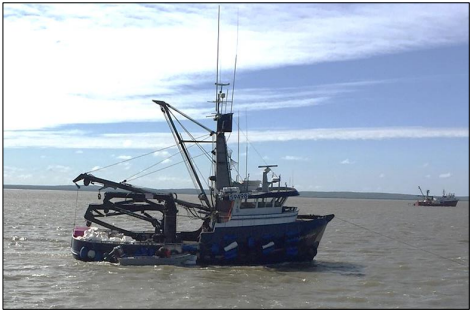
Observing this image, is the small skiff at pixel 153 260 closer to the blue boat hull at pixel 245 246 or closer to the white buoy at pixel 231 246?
the blue boat hull at pixel 245 246

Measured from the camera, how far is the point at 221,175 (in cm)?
3759

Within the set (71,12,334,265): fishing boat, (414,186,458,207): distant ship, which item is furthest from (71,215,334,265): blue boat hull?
(414,186,458,207): distant ship

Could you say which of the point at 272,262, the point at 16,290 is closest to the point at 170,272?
the point at 272,262

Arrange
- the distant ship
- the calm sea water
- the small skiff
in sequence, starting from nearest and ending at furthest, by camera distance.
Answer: the calm sea water, the small skiff, the distant ship

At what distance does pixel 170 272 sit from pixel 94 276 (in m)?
4.01

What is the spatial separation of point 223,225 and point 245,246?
5.73 ft

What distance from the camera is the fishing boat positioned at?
114ft

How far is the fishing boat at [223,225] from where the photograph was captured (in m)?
34.7

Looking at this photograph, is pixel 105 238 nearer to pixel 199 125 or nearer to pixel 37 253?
pixel 37 253

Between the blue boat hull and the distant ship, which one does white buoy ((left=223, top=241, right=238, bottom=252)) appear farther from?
the distant ship

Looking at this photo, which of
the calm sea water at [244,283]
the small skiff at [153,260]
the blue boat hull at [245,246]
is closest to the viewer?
the calm sea water at [244,283]

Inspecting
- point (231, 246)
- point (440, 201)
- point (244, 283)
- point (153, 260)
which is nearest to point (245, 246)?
point (231, 246)

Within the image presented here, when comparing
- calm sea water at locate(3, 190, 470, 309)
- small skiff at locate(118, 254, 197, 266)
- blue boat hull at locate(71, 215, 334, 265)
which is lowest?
calm sea water at locate(3, 190, 470, 309)

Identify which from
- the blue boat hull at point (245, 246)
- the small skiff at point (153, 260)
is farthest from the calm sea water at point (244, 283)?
the blue boat hull at point (245, 246)
